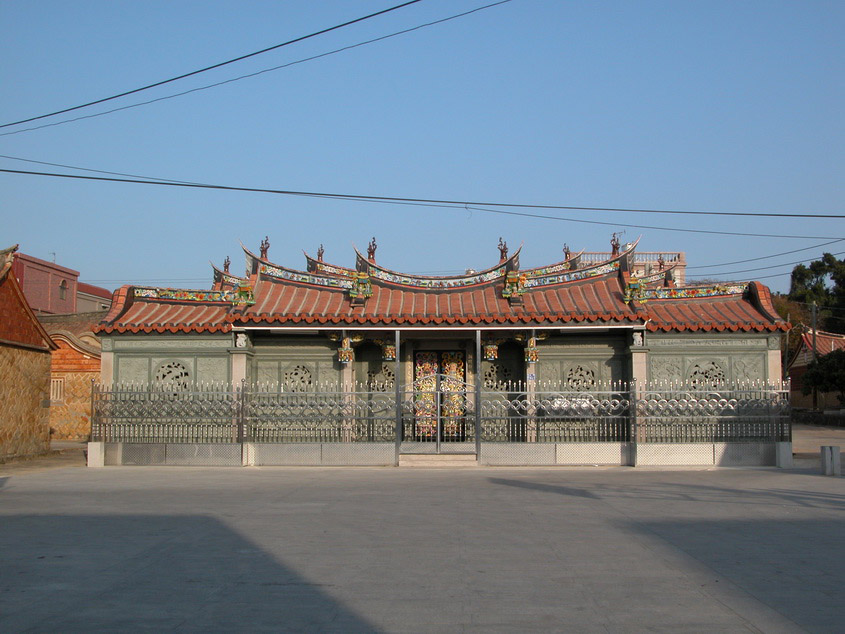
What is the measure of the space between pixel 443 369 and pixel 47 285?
26.2 m

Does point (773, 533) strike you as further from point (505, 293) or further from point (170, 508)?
point (505, 293)

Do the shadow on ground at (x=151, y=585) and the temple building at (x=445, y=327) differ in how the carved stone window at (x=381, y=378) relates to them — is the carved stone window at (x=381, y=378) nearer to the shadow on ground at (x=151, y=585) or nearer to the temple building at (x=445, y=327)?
the temple building at (x=445, y=327)

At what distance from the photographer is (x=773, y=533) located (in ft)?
32.4

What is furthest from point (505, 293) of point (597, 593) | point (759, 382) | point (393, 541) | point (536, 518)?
point (597, 593)

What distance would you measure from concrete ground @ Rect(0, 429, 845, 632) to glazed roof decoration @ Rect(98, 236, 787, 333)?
5544mm

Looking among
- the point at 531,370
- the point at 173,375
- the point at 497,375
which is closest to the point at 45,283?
the point at 173,375

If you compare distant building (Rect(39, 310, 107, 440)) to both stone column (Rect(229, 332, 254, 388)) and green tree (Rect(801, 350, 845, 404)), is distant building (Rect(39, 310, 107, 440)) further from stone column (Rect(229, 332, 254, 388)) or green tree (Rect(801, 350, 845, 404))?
green tree (Rect(801, 350, 845, 404))

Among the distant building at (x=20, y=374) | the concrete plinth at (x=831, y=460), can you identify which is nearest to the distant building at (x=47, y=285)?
the distant building at (x=20, y=374)

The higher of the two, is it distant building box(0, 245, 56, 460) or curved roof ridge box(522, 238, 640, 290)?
curved roof ridge box(522, 238, 640, 290)

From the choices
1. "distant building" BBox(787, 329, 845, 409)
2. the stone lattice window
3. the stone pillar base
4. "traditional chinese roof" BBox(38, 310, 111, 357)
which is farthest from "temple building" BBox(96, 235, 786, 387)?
"distant building" BBox(787, 329, 845, 409)

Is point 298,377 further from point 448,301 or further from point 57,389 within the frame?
point 57,389

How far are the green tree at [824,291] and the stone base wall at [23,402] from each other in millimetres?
49826

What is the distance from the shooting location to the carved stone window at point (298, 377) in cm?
2083

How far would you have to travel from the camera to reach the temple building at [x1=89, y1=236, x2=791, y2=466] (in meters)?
18.6
